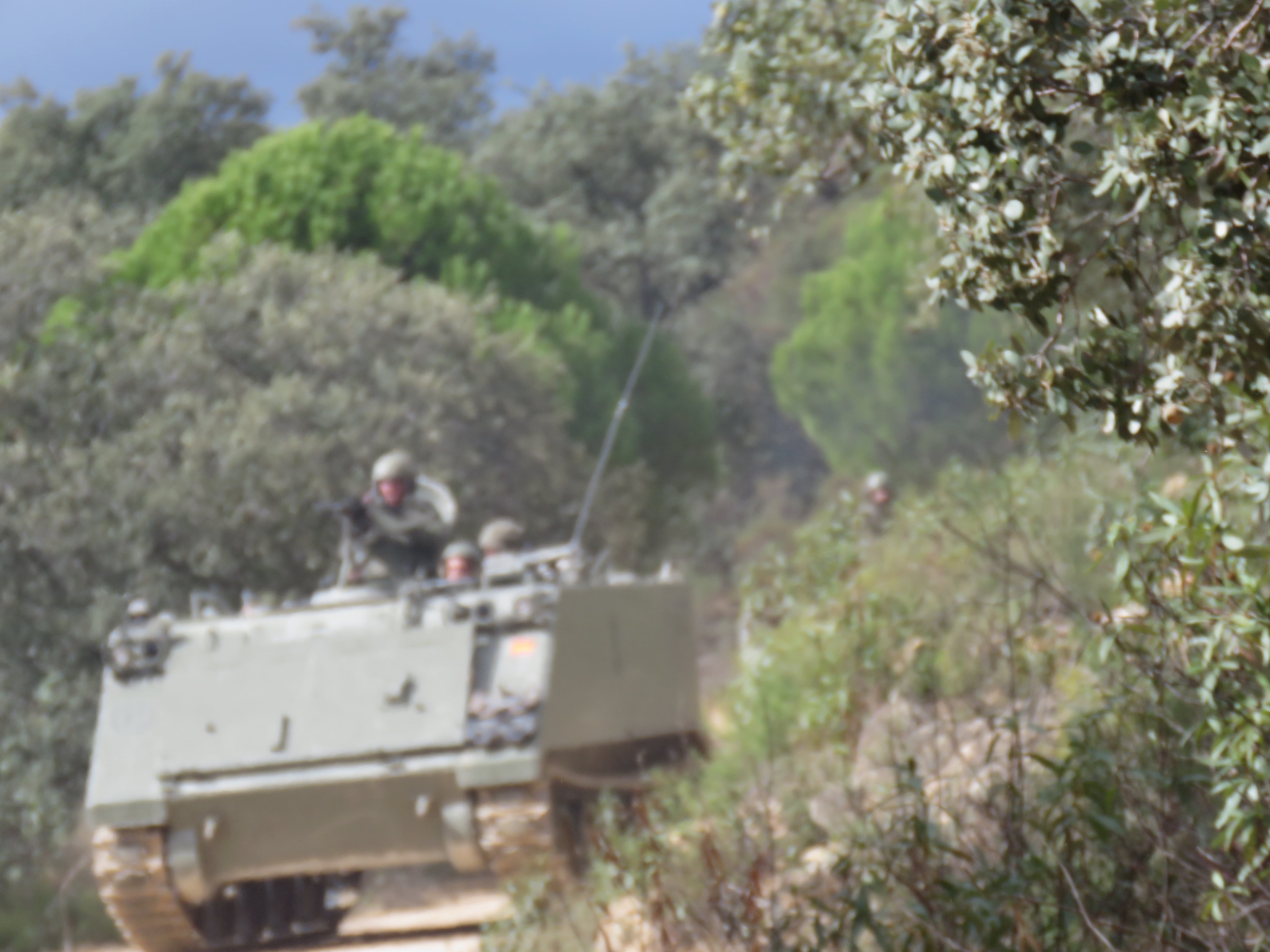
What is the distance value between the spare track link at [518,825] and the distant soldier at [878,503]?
24.7 ft

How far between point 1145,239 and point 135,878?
7.13m

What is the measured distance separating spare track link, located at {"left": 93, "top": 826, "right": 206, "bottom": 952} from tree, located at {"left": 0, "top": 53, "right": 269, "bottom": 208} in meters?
11.2

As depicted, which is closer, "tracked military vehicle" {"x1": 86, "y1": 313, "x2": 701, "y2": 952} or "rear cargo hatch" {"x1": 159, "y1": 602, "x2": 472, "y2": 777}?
"tracked military vehicle" {"x1": 86, "y1": 313, "x2": 701, "y2": 952}

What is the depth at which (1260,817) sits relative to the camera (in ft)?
14.6

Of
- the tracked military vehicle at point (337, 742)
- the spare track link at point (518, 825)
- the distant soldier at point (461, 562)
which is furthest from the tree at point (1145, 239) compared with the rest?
the distant soldier at point (461, 562)

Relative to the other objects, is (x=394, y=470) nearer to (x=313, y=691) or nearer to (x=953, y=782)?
(x=313, y=691)

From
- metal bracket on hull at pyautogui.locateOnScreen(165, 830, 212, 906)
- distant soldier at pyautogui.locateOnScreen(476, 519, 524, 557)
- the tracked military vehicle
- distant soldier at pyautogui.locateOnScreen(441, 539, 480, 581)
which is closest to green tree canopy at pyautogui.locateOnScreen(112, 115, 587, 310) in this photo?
distant soldier at pyautogui.locateOnScreen(476, 519, 524, 557)

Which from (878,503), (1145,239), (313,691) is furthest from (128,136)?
(1145,239)

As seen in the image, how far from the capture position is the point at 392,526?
11.6 m

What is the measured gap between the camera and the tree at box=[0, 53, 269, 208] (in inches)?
893

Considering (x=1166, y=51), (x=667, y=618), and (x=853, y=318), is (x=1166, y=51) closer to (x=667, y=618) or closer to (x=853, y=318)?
(x=667, y=618)

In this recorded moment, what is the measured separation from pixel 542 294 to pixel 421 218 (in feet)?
9.92

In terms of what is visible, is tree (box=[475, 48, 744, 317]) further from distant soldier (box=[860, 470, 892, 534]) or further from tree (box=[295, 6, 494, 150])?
distant soldier (box=[860, 470, 892, 534])

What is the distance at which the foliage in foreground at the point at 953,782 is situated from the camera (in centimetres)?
529
